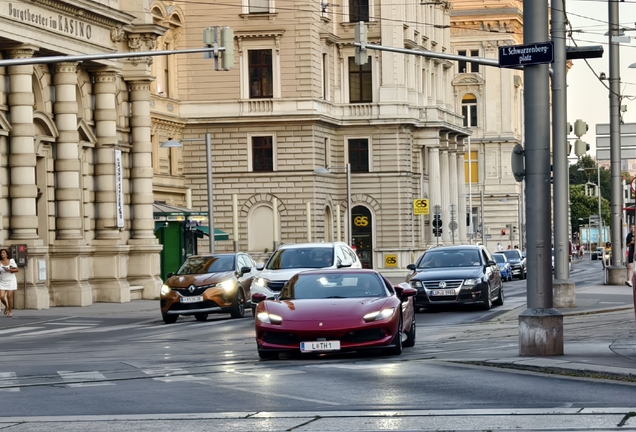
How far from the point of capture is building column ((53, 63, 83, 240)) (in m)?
45.4

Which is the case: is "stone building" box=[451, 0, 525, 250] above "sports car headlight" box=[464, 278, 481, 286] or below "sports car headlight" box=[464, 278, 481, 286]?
above

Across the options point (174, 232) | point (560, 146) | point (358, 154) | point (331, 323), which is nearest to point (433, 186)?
point (358, 154)

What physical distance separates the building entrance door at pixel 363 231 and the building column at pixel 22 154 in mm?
43045

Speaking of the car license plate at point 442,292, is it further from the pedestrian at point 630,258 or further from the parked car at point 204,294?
the pedestrian at point 630,258

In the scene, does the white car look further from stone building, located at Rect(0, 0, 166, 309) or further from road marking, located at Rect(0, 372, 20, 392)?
road marking, located at Rect(0, 372, 20, 392)

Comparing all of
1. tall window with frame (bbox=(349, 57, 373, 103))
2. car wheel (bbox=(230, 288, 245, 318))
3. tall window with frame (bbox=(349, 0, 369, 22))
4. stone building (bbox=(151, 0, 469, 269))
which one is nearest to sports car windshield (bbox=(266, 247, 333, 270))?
car wheel (bbox=(230, 288, 245, 318))

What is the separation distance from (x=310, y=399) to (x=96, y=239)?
35.2 metres

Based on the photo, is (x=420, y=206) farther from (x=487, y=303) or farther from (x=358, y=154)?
(x=487, y=303)

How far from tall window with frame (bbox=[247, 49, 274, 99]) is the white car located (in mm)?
44202

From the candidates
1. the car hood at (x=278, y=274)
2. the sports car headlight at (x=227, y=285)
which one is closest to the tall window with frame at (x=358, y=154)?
the sports car headlight at (x=227, y=285)

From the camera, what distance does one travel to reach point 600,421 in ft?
39.7

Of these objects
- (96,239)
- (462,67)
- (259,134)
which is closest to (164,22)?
(259,134)

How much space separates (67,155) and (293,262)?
14234mm

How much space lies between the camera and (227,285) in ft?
115
